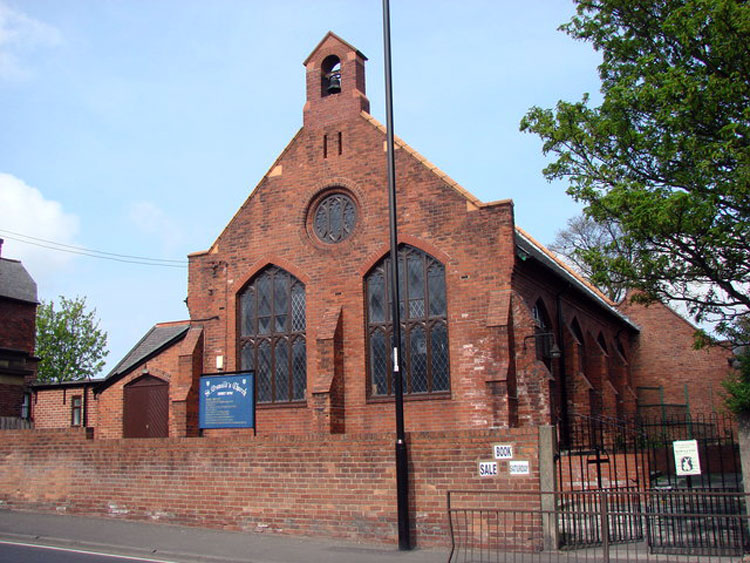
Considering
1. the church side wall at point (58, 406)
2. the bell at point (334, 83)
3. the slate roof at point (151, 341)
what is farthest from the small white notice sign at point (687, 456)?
the church side wall at point (58, 406)

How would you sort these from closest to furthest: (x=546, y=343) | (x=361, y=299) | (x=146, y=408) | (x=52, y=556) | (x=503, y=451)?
(x=52, y=556), (x=503, y=451), (x=361, y=299), (x=546, y=343), (x=146, y=408)

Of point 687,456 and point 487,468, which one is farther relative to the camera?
point 487,468

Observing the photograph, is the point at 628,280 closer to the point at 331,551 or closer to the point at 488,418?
the point at 488,418

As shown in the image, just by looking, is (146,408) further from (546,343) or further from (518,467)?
(518,467)

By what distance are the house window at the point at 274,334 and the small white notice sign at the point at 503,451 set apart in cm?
882

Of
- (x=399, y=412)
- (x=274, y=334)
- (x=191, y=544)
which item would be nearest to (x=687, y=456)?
(x=399, y=412)

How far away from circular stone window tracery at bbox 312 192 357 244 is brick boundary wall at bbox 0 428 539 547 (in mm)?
7459

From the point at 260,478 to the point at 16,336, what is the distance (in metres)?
16.8

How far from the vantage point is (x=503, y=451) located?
39.8 ft

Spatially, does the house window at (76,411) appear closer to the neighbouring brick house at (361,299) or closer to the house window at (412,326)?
the neighbouring brick house at (361,299)

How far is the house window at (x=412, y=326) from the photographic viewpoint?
18.9 m

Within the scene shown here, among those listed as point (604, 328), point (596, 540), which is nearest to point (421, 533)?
point (596, 540)

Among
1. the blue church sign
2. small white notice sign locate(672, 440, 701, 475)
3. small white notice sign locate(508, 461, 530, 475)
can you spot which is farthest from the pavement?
small white notice sign locate(672, 440, 701, 475)

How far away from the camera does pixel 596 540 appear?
39.7 feet
